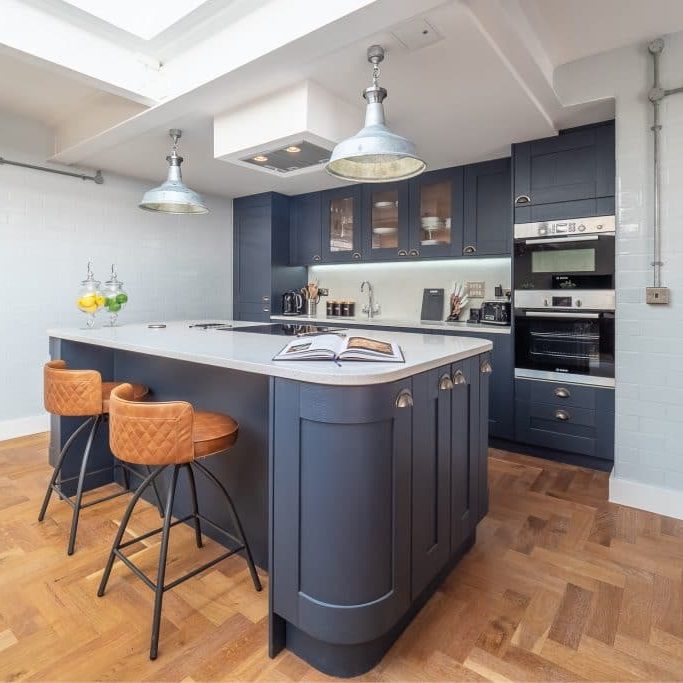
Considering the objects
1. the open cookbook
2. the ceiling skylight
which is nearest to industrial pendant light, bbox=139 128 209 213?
the ceiling skylight

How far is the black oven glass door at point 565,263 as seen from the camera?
2.99 metres

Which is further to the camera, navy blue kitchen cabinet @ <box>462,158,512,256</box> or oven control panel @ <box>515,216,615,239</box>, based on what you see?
navy blue kitchen cabinet @ <box>462,158,512,256</box>

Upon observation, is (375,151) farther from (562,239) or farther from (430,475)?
(562,239)

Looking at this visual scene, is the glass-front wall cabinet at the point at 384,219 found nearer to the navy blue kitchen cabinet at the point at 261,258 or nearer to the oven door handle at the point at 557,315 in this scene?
the navy blue kitchen cabinet at the point at 261,258

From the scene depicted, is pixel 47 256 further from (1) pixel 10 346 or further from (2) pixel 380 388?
(2) pixel 380 388

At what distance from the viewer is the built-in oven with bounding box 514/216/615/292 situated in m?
2.98

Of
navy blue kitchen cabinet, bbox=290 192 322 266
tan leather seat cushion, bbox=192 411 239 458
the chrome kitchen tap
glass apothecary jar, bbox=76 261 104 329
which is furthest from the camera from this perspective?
navy blue kitchen cabinet, bbox=290 192 322 266

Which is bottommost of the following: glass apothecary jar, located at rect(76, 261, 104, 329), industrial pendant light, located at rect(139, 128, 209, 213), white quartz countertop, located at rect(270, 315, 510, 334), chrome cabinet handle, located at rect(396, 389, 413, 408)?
chrome cabinet handle, located at rect(396, 389, 413, 408)

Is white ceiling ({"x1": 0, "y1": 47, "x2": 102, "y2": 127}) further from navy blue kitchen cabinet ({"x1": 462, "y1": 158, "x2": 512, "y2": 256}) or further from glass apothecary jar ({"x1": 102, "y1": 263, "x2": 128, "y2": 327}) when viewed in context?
navy blue kitchen cabinet ({"x1": 462, "y1": 158, "x2": 512, "y2": 256})

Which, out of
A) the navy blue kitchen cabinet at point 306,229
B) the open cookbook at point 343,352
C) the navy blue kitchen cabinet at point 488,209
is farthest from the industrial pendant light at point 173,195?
the navy blue kitchen cabinet at point 488,209

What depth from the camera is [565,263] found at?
10.3 feet

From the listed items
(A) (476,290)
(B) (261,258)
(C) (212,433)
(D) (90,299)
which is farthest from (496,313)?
(D) (90,299)

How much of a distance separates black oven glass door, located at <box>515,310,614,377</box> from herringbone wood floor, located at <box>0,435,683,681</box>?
1001 millimetres

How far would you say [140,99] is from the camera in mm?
2758
